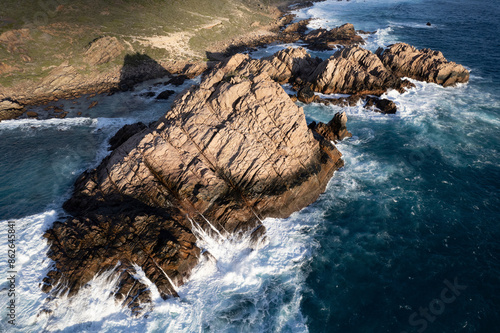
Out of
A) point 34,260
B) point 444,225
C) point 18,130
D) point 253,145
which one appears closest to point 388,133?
point 444,225

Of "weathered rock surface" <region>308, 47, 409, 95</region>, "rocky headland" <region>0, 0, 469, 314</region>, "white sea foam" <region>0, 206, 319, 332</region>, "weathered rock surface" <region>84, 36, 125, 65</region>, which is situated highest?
"weathered rock surface" <region>84, 36, 125, 65</region>

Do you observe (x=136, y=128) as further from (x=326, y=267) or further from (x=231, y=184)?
(x=326, y=267)

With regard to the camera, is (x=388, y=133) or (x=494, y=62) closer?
(x=388, y=133)

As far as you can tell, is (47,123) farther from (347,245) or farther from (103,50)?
(347,245)

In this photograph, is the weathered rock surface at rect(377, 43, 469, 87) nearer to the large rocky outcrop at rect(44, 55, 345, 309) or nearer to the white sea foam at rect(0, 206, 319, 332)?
the large rocky outcrop at rect(44, 55, 345, 309)

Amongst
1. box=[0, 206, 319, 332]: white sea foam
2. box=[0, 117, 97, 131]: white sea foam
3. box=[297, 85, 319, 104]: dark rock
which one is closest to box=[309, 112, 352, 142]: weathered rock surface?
box=[297, 85, 319, 104]: dark rock

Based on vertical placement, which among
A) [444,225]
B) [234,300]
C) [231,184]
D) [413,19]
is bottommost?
[234,300]
